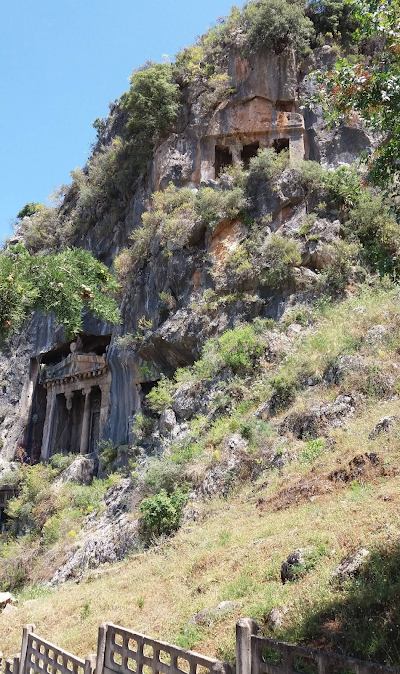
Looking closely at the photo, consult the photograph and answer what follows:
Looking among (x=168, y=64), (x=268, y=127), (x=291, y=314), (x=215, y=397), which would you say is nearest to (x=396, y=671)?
(x=215, y=397)

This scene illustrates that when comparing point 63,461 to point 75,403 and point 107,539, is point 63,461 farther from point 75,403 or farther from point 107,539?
point 107,539

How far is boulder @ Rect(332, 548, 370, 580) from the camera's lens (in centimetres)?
555

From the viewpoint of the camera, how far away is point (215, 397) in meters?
15.2

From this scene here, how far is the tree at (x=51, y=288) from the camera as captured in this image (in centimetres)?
687

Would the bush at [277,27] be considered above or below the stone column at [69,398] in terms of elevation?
above

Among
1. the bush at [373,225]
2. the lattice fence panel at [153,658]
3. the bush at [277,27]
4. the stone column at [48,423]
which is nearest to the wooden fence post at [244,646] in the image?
the lattice fence panel at [153,658]

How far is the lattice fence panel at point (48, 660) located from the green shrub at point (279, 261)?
42.6ft

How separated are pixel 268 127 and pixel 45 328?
1549 centimetres

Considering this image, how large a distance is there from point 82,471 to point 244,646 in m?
19.4

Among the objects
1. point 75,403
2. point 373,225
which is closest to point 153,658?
point 373,225

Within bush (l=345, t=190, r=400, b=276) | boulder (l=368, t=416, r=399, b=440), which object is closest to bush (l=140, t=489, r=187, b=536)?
boulder (l=368, t=416, r=399, b=440)

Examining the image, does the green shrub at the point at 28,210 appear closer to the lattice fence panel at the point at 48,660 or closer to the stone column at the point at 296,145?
the stone column at the point at 296,145

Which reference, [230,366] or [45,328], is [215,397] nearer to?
[230,366]

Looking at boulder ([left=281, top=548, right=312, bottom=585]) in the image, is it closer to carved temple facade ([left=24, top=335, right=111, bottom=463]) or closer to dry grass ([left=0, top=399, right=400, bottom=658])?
dry grass ([left=0, top=399, right=400, bottom=658])
